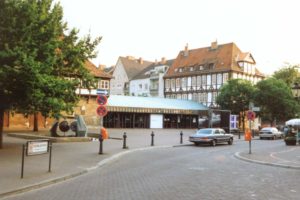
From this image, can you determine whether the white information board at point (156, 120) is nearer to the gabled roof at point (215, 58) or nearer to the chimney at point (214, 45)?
the gabled roof at point (215, 58)

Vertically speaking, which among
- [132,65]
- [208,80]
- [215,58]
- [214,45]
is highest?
[214,45]

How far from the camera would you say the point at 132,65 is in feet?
318

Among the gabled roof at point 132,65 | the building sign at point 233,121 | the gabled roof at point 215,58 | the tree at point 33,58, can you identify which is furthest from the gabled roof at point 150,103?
the tree at point 33,58

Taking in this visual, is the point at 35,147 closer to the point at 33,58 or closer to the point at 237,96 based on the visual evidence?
the point at 33,58

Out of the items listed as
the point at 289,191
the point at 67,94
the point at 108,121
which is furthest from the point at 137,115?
the point at 289,191

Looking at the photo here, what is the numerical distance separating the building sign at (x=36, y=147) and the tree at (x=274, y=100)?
49.4 metres

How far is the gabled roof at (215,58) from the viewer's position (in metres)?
72.6

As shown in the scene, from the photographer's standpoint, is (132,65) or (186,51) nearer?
(186,51)

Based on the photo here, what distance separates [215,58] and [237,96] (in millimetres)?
17151

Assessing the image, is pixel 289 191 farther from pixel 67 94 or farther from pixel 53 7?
pixel 53 7

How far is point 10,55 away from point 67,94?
4.36m

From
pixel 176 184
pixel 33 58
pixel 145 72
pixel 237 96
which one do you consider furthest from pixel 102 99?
pixel 145 72

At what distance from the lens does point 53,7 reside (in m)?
21.2

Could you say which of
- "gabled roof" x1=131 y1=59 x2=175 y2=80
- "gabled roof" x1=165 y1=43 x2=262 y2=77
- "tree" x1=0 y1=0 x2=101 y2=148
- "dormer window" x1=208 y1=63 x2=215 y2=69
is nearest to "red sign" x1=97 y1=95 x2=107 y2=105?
"tree" x1=0 y1=0 x2=101 y2=148
